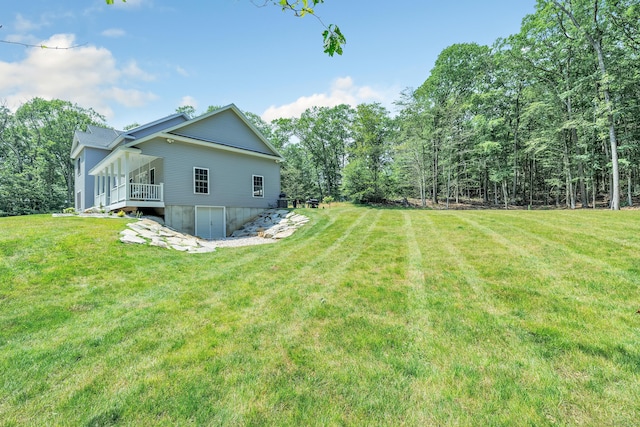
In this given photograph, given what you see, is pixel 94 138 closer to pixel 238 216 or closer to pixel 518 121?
pixel 238 216

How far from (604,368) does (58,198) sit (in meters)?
35.4

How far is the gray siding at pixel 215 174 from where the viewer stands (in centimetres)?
1163

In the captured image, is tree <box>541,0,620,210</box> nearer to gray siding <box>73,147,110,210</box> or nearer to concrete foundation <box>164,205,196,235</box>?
concrete foundation <box>164,205,196,235</box>

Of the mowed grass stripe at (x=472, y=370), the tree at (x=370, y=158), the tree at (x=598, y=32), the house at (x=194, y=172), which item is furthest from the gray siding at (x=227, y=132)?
the tree at (x=598, y=32)

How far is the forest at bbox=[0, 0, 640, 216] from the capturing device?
48.5ft

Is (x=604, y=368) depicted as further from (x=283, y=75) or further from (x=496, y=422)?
(x=283, y=75)

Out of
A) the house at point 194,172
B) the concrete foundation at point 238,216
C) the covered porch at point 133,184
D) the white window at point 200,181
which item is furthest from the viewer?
the concrete foundation at point 238,216

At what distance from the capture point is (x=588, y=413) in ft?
5.61

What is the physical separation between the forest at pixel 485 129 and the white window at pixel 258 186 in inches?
314

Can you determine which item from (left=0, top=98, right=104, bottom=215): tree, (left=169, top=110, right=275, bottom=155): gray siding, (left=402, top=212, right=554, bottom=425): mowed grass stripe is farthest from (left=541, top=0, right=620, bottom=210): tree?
(left=0, top=98, right=104, bottom=215): tree

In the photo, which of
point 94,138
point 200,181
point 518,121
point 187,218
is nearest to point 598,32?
point 518,121

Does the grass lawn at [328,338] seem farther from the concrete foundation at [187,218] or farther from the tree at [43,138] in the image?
the tree at [43,138]

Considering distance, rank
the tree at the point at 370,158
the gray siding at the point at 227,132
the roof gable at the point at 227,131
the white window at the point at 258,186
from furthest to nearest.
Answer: the tree at the point at 370,158 → the white window at the point at 258,186 → the gray siding at the point at 227,132 → the roof gable at the point at 227,131

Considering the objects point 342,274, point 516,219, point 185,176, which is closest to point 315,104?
point 185,176
